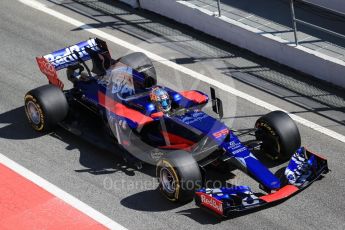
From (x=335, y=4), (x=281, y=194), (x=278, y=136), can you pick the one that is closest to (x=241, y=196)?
(x=281, y=194)

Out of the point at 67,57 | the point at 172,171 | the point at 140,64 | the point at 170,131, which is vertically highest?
the point at 67,57

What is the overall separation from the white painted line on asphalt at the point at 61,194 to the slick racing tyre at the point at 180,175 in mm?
1014

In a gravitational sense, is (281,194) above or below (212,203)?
above

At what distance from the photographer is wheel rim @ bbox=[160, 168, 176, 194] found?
11.5 meters

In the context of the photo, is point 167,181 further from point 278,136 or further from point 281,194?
point 278,136

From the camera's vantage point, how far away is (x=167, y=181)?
11.6m

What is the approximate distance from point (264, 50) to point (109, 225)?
272 inches

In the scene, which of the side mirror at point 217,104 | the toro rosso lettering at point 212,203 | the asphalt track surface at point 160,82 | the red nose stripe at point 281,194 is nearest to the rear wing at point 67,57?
the asphalt track surface at point 160,82

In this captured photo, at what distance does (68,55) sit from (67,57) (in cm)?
Result: 5

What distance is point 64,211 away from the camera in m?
11.6

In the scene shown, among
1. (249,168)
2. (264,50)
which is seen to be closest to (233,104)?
(264,50)

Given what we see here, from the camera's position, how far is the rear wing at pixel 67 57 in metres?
13.9

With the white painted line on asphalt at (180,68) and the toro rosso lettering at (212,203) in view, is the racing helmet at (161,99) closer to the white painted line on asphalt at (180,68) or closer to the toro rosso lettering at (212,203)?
the toro rosso lettering at (212,203)

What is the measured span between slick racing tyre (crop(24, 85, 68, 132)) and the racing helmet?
69.8 inches
